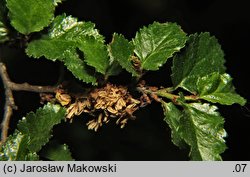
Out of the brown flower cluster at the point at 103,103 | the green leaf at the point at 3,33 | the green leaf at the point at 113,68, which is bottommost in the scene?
the brown flower cluster at the point at 103,103

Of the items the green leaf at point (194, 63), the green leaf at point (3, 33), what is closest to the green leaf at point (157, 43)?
the green leaf at point (194, 63)

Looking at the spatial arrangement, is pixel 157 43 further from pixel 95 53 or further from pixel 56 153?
pixel 56 153

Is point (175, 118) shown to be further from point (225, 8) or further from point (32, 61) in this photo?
point (225, 8)

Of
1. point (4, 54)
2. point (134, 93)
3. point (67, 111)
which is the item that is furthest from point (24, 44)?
point (4, 54)

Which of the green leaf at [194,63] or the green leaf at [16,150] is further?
the green leaf at [194,63]

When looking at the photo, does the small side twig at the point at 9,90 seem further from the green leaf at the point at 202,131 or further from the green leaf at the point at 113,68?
the green leaf at the point at 202,131

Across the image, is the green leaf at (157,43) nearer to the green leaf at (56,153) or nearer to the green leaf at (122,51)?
the green leaf at (122,51)

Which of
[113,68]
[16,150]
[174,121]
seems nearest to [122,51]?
[113,68]

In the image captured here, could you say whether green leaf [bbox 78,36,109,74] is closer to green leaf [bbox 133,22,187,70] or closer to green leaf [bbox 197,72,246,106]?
green leaf [bbox 133,22,187,70]

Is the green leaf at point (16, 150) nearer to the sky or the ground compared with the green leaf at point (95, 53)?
nearer to the ground
